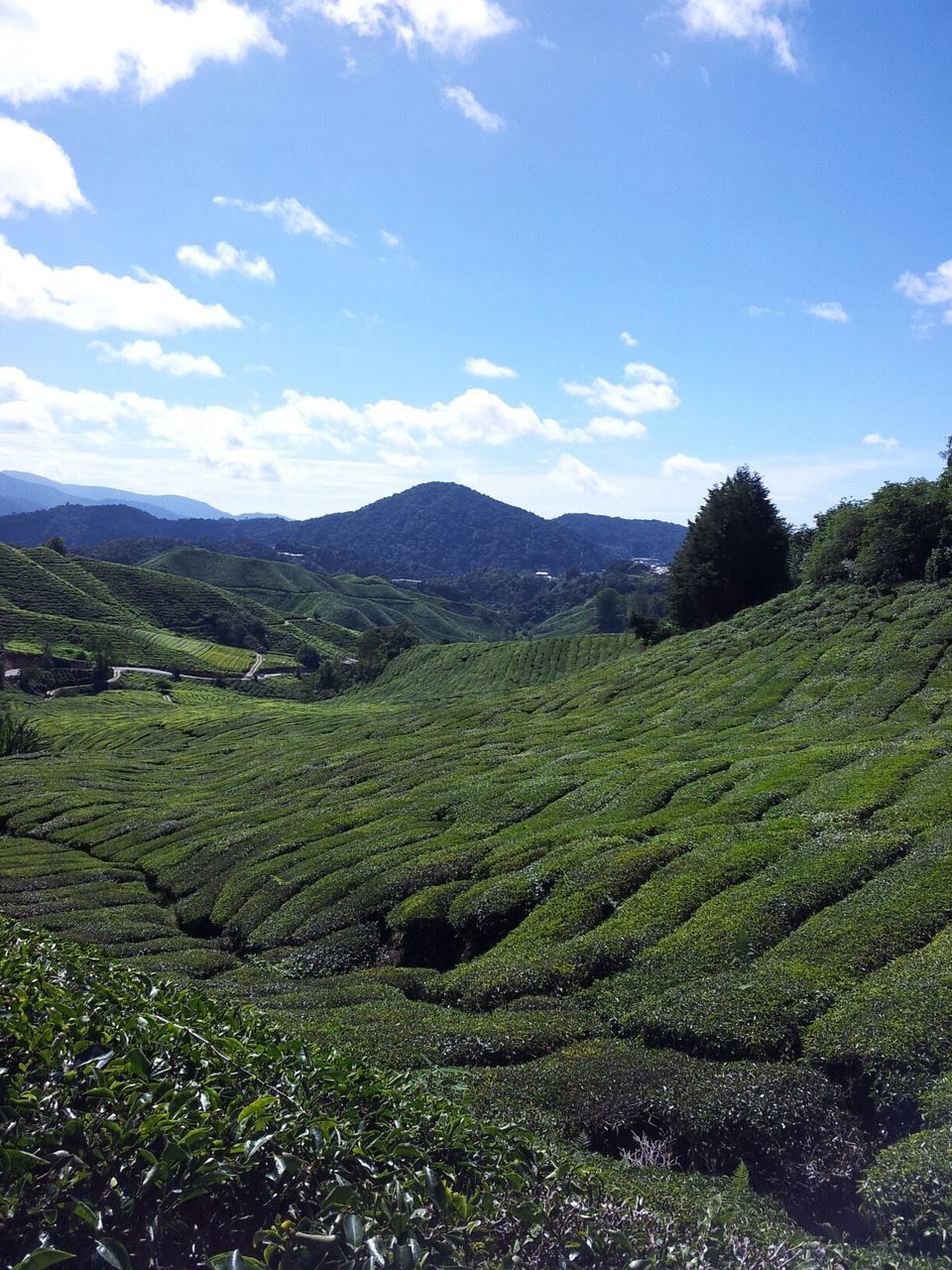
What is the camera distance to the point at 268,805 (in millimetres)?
33875

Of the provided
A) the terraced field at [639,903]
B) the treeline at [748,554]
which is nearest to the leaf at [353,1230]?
the terraced field at [639,903]

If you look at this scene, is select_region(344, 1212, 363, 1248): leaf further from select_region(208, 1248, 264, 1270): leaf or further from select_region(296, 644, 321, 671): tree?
select_region(296, 644, 321, 671): tree

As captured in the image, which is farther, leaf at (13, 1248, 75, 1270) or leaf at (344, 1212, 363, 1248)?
leaf at (344, 1212, 363, 1248)

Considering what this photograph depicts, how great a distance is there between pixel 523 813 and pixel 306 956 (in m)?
8.79

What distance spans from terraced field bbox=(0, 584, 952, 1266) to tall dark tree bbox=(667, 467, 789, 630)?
2653 cm

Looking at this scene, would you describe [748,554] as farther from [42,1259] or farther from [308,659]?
[308,659]

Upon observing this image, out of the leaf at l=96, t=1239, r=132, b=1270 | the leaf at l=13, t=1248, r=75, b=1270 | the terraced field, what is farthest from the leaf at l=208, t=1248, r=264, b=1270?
the terraced field

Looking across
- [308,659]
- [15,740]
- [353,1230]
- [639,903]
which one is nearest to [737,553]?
[639,903]

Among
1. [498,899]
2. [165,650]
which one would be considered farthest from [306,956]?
[165,650]

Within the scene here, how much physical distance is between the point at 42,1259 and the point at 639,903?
45.8ft

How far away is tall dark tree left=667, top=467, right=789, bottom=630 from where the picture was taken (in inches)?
2734

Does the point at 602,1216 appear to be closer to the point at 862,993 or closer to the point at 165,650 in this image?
the point at 862,993

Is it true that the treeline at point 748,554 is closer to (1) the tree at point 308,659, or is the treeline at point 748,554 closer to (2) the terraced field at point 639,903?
(2) the terraced field at point 639,903

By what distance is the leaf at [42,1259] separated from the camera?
3859 millimetres
